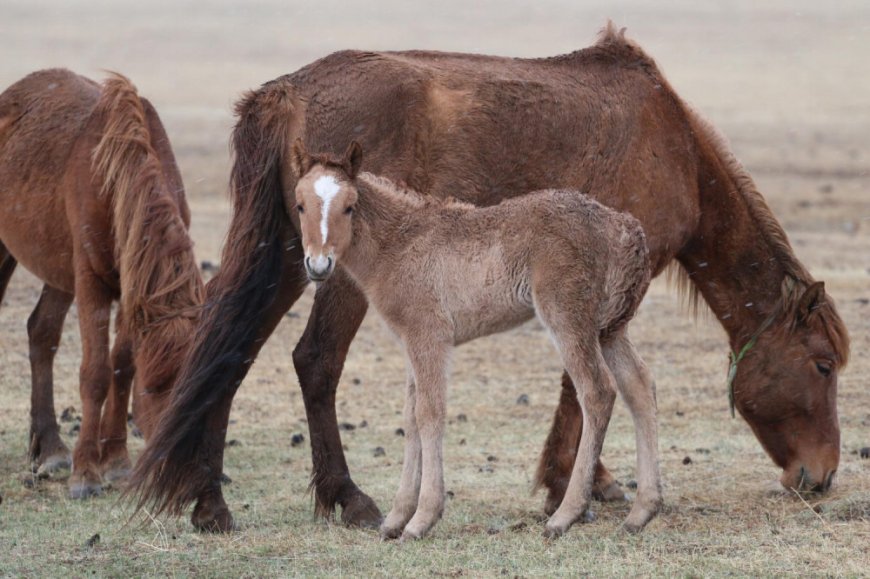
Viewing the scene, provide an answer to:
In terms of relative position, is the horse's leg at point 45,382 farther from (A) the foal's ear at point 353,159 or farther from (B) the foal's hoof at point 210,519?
(A) the foal's ear at point 353,159

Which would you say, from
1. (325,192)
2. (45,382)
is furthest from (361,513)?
(45,382)

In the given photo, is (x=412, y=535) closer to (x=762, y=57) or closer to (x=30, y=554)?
(x=30, y=554)

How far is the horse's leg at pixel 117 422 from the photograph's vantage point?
8.63 m

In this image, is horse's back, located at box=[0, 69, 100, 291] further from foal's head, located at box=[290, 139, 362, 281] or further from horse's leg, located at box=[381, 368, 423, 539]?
horse's leg, located at box=[381, 368, 423, 539]

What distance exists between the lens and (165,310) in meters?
7.80

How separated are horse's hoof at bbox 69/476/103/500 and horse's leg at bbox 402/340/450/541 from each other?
2815mm

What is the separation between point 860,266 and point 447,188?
1107 centimetres

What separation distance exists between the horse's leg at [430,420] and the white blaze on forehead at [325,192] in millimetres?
789

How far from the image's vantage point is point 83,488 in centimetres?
834

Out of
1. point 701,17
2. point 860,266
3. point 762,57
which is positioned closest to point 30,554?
point 860,266

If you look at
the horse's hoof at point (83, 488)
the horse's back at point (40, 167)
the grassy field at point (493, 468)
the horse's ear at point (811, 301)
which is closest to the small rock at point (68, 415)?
the grassy field at point (493, 468)

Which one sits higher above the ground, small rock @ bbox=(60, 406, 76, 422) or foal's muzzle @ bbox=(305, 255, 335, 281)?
foal's muzzle @ bbox=(305, 255, 335, 281)

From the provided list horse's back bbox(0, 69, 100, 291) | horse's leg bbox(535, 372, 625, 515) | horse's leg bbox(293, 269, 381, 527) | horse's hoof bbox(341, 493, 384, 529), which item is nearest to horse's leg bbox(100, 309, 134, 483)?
horse's back bbox(0, 69, 100, 291)

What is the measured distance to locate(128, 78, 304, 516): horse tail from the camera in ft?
22.6
